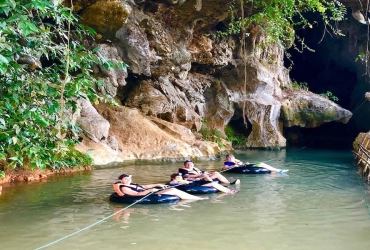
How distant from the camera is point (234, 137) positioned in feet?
84.1

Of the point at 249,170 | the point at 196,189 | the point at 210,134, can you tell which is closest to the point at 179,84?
the point at 210,134

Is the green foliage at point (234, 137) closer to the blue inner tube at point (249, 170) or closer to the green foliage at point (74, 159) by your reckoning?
the blue inner tube at point (249, 170)

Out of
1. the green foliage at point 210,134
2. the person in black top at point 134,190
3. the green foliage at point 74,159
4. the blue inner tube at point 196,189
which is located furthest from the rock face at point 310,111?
the person in black top at point 134,190

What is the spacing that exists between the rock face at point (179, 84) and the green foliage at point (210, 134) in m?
0.42

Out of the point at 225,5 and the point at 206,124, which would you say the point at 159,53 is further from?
the point at 206,124

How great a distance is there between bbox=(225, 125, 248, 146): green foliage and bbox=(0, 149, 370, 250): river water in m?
13.3

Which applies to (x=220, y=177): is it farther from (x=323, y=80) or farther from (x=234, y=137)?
(x=323, y=80)

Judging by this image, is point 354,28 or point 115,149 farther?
point 354,28

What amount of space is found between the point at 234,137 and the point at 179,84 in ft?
18.4

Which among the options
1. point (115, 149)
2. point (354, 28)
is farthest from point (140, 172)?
point (354, 28)

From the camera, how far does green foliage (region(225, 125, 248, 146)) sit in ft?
83.1

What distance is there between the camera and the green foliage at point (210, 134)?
22708 millimetres

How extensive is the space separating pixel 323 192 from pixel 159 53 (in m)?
10.2

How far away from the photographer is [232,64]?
2398 centimetres
